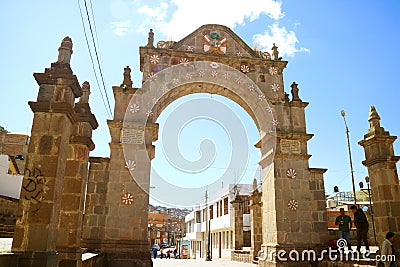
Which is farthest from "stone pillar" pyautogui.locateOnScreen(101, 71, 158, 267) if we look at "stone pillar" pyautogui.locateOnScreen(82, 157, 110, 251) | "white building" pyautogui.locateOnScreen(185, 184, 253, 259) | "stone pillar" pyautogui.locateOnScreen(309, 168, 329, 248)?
"white building" pyautogui.locateOnScreen(185, 184, 253, 259)

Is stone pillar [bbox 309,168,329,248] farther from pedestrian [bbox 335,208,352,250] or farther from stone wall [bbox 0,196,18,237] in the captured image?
stone wall [bbox 0,196,18,237]

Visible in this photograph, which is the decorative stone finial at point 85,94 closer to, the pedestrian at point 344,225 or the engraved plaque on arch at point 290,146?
the engraved plaque on arch at point 290,146

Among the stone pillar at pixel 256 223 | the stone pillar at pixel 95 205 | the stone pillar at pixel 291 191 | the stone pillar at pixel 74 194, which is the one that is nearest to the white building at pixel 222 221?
the stone pillar at pixel 256 223

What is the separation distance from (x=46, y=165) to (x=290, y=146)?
8582mm

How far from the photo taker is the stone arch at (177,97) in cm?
1037

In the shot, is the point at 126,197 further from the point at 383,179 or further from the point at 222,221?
the point at 222,221

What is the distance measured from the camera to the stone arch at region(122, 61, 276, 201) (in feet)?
34.0

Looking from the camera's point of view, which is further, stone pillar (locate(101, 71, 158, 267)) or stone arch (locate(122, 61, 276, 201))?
stone arch (locate(122, 61, 276, 201))

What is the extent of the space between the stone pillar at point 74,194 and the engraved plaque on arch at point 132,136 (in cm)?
329

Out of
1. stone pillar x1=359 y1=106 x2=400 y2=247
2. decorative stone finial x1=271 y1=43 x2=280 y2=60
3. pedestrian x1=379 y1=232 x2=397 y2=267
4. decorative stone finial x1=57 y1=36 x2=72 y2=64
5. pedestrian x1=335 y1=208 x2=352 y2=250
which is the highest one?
decorative stone finial x1=271 y1=43 x2=280 y2=60

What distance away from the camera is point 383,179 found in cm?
721

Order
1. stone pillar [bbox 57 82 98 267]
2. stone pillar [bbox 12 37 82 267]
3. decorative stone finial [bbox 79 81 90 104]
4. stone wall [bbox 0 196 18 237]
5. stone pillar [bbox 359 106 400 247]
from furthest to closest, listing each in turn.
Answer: stone wall [bbox 0 196 18 237] < decorative stone finial [bbox 79 81 90 104] < stone pillar [bbox 359 106 400 247] < stone pillar [bbox 57 82 98 267] < stone pillar [bbox 12 37 82 267]

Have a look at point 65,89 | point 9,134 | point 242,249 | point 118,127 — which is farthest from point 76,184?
point 9,134

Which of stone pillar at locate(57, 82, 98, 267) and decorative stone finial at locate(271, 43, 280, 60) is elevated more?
decorative stone finial at locate(271, 43, 280, 60)
